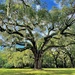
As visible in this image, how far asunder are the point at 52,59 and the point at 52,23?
99.2 feet

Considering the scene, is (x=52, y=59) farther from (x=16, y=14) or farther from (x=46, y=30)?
(x=16, y=14)

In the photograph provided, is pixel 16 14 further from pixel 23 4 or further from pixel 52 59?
pixel 52 59

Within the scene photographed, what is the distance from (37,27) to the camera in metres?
22.6

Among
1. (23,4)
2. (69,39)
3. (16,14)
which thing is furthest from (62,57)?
(23,4)

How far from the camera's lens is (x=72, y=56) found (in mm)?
46375

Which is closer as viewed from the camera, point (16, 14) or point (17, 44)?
point (16, 14)

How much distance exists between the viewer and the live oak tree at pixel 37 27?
20.2 meters

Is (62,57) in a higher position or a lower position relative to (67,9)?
lower

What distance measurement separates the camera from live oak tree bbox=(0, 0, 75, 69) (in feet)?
66.3

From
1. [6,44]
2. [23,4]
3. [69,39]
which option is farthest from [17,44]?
[23,4]

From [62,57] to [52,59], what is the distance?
285cm

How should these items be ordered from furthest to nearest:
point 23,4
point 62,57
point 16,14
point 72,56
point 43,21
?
1. point 62,57
2. point 72,56
3. point 43,21
4. point 16,14
5. point 23,4

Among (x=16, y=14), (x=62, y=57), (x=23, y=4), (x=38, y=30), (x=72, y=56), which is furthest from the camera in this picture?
(x=62, y=57)

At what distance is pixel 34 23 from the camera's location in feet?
72.7
